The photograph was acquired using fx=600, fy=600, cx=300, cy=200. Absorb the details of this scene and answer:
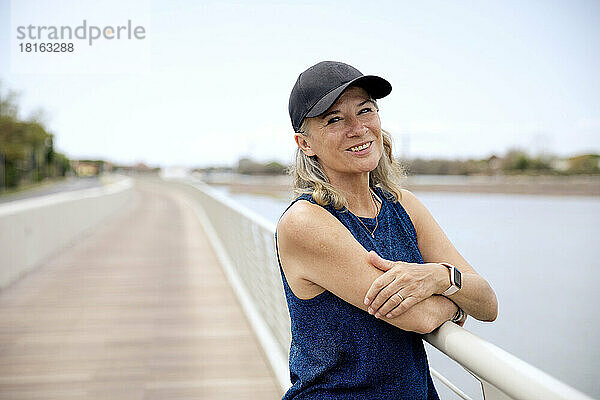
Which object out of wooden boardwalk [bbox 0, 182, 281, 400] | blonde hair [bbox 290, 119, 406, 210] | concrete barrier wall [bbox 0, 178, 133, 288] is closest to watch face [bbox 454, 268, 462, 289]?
blonde hair [bbox 290, 119, 406, 210]

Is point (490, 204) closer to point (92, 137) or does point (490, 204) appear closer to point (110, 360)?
point (110, 360)

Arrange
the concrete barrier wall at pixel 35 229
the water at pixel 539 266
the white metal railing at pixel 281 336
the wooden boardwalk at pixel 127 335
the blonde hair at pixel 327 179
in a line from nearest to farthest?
the white metal railing at pixel 281 336 → the blonde hair at pixel 327 179 → the wooden boardwalk at pixel 127 335 → the concrete barrier wall at pixel 35 229 → the water at pixel 539 266

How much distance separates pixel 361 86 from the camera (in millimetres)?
1193

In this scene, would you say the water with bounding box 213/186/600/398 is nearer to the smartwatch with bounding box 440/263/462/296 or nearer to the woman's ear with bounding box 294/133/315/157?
the woman's ear with bounding box 294/133/315/157

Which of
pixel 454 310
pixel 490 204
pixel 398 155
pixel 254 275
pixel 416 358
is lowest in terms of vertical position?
pixel 490 204

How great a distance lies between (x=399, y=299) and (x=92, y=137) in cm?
4022

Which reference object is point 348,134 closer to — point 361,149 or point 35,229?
point 361,149

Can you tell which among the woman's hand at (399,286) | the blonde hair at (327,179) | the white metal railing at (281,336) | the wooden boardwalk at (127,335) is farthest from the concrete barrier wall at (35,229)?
the woman's hand at (399,286)

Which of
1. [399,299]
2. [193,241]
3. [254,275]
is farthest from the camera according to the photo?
[193,241]

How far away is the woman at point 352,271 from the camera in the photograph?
1086 mm

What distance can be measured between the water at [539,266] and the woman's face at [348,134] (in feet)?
29.5

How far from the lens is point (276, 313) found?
3121 mm

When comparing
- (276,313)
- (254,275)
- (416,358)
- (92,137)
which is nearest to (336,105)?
(416,358)

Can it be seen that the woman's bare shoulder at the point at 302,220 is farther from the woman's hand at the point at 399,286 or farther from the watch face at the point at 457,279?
the watch face at the point at 457,279
